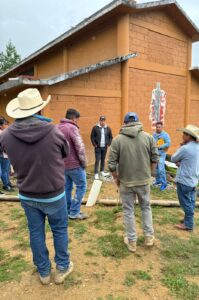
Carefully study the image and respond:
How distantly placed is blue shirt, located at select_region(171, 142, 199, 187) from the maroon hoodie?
230cm

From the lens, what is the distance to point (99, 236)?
421 cm

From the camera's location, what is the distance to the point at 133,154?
142 inches

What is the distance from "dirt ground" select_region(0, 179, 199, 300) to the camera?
287 centimetres

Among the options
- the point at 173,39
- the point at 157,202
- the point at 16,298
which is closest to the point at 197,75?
the point at 173,39

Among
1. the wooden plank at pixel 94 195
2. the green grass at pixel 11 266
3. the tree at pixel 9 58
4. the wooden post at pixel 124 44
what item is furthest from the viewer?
the tree at pixel 9 58

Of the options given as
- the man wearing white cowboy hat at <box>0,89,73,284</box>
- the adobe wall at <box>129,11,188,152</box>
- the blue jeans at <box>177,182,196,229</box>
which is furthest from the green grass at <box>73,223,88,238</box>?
the adobe wall at <box>129,11,188,152</box>

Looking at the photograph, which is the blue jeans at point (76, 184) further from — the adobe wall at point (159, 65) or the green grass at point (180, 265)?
the adobe wall at point (159, 65)

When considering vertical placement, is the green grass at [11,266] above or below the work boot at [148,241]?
below

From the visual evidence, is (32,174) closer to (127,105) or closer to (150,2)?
(127,105)

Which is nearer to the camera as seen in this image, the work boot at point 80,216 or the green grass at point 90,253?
the green grass at point 90,253

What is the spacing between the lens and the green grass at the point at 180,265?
2961 mm

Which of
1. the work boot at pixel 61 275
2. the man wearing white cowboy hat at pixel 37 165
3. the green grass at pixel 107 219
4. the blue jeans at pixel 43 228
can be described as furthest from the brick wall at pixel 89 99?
the work boot at pixel 61 275

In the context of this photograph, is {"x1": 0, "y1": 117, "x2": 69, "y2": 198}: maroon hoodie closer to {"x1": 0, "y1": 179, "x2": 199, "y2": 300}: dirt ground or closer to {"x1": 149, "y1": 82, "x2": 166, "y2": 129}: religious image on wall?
{"x1": 0, "y1": 179, "x2": 199, "y2": 300}: dirt ground

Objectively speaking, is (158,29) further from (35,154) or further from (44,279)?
(44,279)
